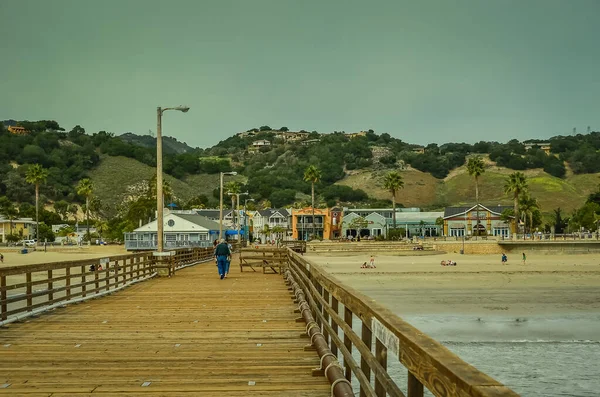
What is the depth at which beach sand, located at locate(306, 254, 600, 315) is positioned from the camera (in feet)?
98.3

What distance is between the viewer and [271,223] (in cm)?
13738

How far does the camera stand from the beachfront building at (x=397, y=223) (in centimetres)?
13000

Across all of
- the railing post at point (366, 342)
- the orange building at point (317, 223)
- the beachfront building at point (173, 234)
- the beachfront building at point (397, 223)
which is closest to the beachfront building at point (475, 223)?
the beachfront building at point (397, 223)

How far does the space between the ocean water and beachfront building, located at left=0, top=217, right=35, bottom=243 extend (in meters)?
121

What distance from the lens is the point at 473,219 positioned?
400 ft

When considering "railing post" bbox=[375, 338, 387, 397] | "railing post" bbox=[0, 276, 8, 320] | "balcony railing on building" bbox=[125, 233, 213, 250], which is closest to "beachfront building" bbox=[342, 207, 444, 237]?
"balcony railing on building" bbox=[125, 233, 213, 250]

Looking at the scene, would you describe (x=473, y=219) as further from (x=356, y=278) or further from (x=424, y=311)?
(x=424, y=311)

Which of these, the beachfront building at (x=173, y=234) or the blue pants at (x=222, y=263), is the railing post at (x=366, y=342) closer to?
the blue pants at (x=222, y=263)

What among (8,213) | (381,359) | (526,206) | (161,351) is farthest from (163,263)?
(8,213)

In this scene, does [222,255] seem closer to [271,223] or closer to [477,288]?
[477,288]

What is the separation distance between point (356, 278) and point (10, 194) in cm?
Result: 14614

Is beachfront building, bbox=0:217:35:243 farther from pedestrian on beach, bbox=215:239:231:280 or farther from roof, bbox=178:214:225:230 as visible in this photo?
pedestrian on beach, bbox=215:239:231:280

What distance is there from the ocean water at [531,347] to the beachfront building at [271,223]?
10482cm

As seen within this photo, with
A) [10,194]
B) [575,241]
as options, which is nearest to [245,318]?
[575,241]
